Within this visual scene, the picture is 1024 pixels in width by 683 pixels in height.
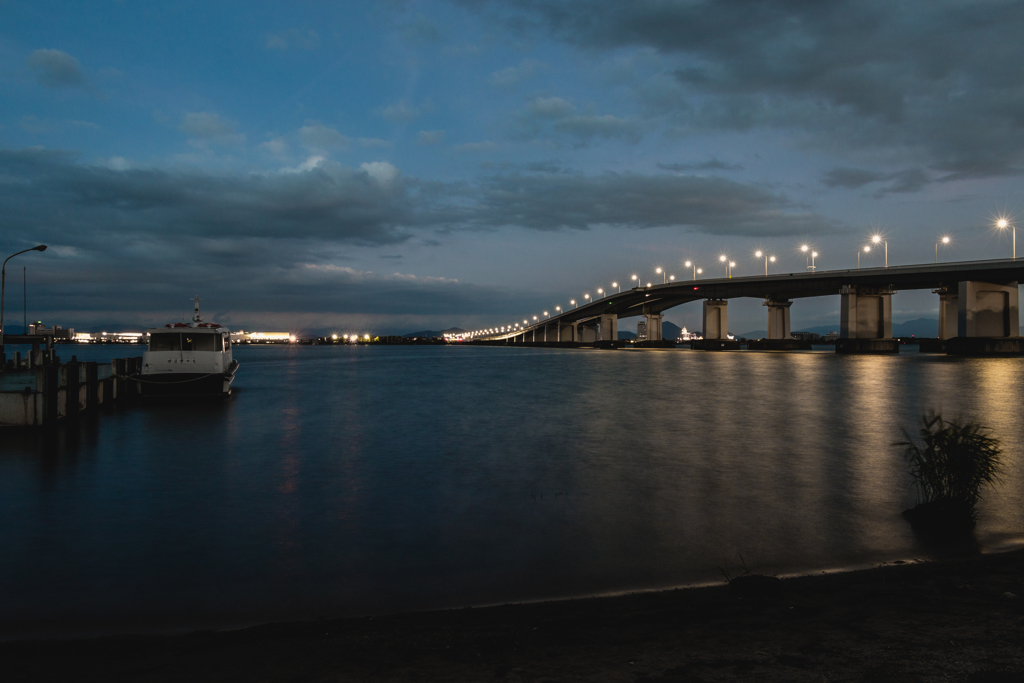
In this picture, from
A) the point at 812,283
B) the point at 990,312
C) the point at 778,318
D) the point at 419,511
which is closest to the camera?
the point at 419,511

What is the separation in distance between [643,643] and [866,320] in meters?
118

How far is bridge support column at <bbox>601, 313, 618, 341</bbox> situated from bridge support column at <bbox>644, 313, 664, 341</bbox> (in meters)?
9.26

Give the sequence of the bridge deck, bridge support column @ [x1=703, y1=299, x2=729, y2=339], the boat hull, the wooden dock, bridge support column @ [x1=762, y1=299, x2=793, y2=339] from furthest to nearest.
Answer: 1. bridge support column @ [x1=703, y1=299, x2=729, y2=339]
2. bridge support column @ [x1=762, y1=299, x2=793, y2=339]
3. the bridge deck
4. the boat hull
5. the wooden dock

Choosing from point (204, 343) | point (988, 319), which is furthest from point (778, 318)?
point (204, 343)

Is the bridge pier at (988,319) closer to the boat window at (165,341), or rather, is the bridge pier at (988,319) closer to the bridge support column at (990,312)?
the bridge support column at (990,312)

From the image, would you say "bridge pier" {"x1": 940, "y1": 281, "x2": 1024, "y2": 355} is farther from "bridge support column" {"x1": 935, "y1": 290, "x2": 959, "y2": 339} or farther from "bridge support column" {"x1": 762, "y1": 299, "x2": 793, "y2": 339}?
"bridge support column" {"x1": 762, "y1": 299, "x2": 793, "y2": 339}

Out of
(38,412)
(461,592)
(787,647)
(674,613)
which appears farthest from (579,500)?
(38,412)

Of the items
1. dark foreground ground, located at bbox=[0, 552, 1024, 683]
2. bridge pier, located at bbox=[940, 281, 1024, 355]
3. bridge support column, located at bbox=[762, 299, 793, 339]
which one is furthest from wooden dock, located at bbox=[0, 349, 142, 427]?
bridge support column, located at bbox=[762, 299, 793, 339]

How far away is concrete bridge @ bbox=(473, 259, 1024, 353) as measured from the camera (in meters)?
88.7

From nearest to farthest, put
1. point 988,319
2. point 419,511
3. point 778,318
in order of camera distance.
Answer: point 419,511, point 988,319, point 778,318

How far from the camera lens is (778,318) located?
132 m

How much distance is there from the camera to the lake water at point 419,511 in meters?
8.38

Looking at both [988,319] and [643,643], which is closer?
[643,643]

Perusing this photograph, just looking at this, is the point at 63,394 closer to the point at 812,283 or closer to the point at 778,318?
the point at 812,283
